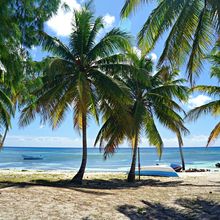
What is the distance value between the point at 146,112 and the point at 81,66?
4.23m

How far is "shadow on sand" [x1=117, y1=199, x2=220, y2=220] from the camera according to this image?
28.2 ft

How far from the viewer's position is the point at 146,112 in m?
17.3

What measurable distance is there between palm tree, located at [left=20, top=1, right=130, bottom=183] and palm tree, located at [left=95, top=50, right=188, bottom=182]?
1016mm

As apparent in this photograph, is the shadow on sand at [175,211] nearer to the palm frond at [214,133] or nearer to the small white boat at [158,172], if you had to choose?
the palm frond at [214,133]

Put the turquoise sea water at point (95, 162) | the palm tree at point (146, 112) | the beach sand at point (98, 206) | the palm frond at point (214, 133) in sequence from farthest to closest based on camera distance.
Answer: the turquoise sea water at point (95, 162) < the palm frond at point (214, 133) < the palm tree at point (146, 112) < the beach sand at point (98, 206)

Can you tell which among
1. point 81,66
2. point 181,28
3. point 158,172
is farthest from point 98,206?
point 158,172

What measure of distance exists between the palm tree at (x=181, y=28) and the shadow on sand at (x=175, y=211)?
11.9ft

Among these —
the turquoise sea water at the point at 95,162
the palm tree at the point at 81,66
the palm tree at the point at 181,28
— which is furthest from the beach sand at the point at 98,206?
the turquoise sea water at the point at 95,162

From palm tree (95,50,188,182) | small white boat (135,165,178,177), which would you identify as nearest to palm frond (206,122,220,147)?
palm tree (95,50,188,182)

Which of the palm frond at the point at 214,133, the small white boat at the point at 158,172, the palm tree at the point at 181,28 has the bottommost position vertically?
the small white boat at the point at 158,172

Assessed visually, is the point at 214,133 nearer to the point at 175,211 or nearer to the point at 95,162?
the point at 175,211

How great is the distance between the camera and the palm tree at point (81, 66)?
14930 millimetres

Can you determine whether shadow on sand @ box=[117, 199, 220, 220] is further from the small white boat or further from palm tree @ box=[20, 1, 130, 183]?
the small white boat

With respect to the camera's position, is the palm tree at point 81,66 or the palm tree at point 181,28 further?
the palm tree at point 81,66
